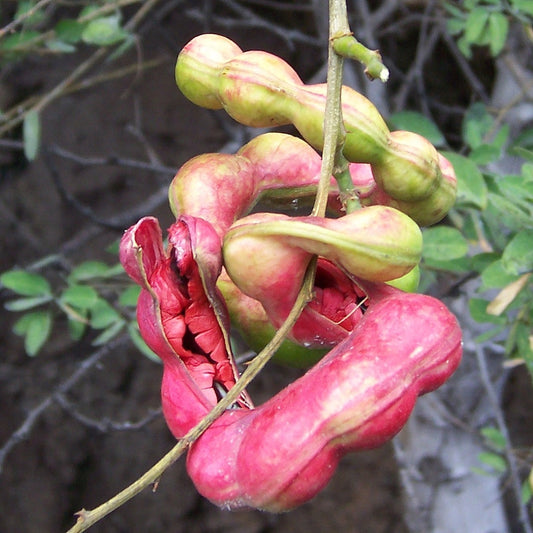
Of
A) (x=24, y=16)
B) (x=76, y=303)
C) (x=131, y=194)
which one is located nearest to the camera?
(x=24, y=16)

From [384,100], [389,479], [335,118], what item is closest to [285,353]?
[335,118]

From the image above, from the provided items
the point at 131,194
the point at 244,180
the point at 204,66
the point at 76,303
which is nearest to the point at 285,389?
the point at 244,180

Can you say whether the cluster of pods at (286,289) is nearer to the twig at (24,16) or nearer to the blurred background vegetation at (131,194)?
the twig at (24,16)

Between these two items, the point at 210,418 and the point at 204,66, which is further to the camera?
the point at 204,66

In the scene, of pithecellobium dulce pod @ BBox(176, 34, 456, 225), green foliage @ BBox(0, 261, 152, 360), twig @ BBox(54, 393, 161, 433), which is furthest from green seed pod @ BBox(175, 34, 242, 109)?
twig @ BBox(54, 393, 161, 433)

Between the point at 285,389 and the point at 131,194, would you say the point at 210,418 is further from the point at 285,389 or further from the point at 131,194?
the point at 131,194

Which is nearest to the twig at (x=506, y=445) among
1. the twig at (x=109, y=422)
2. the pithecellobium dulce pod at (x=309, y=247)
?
the twig at (x=109, y=422)

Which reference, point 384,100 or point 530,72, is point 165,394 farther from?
point 530,72

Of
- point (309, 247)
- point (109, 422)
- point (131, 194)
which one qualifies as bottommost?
point (131, 194)
